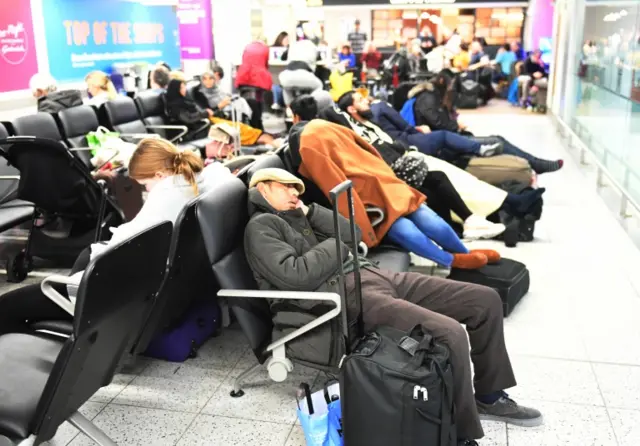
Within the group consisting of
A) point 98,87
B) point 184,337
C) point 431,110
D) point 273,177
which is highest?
point 98,87

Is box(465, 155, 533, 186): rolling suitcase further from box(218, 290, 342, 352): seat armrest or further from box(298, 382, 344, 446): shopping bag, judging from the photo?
box(298, 382, 344, 446): shopping bag

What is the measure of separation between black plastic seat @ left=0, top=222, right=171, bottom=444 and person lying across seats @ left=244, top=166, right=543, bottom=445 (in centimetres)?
45

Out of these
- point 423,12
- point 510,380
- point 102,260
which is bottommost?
point 510,380

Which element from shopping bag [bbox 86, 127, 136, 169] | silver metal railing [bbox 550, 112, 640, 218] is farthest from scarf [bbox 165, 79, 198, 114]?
silver metal railing [bbox 550, 112, 640, 218]

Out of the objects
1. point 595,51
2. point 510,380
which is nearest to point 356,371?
point 510,380

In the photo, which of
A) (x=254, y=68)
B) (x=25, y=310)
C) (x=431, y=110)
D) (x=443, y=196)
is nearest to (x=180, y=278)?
(x=25, y=310)

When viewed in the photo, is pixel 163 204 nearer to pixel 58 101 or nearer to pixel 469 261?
pixel 469 261

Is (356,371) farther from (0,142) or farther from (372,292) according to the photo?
(0,142)

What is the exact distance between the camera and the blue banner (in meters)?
9.19

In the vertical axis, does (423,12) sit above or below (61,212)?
above

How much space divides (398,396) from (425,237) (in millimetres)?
1779

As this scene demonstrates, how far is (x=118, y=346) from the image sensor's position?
6.78 ft

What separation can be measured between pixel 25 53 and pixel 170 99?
235 cm

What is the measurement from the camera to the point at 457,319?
251 centimetres
